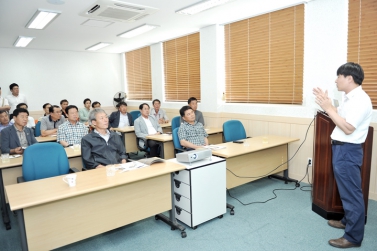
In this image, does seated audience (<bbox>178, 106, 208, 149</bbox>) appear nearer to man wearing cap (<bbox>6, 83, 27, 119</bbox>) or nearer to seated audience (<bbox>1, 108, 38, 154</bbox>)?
seated audience (<bbox>1, 108, 38, 154</bbox>)

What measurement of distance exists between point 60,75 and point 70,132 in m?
4.59

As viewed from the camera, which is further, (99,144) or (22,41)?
(22,41)

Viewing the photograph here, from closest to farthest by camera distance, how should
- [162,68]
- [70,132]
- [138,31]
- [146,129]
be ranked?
[70,132], [146,129], [138,31], [162,68]

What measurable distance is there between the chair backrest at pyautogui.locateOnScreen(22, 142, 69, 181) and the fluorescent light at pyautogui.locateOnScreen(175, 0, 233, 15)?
8.74 ft

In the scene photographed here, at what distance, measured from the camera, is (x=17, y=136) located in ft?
11.9

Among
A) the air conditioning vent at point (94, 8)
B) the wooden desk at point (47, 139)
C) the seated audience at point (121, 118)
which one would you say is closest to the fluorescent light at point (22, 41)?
the seated audience at point (121, 118)

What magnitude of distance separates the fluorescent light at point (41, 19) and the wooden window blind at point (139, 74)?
10.1ft

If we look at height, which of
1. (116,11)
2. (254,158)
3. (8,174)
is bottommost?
(254,158)

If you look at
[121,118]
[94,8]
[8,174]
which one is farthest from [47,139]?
[94,8]

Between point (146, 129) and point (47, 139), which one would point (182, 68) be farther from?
point (47, 139)

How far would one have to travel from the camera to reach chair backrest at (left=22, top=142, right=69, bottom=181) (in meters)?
2.70

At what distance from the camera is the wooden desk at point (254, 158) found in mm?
3432

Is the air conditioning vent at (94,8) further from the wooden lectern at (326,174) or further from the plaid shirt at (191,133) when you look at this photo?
the wooden lectern at (326,174)

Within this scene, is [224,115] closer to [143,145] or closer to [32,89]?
[143,145]
